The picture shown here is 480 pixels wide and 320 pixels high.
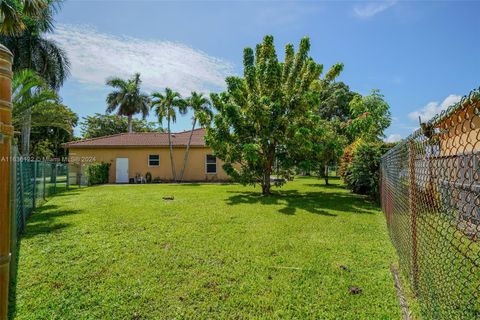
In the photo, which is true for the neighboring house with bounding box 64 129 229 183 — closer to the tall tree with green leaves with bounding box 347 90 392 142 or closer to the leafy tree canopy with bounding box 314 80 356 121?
the tall tree with green leaves with bounding box 347 90 392 142

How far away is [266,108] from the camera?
1245cm

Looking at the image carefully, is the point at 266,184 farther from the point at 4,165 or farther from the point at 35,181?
the point at 4,165

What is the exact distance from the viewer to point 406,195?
13.2 feet

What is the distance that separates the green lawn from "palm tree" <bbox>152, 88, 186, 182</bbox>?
50.3 feet

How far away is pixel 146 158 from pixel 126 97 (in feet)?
49.6

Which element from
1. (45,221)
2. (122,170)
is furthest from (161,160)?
(45,221)

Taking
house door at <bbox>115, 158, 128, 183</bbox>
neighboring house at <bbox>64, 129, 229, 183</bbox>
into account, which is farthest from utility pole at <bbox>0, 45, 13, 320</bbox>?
house door at <bbox>115, 158, 128, 183</bbox>

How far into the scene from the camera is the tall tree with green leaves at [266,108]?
12633mm

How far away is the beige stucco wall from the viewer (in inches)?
906

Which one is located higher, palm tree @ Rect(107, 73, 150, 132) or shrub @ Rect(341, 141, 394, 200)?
palm tree @ Rect(107, 73, 150, 132)

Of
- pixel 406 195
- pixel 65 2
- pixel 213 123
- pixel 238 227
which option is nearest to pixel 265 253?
pixel 238 227

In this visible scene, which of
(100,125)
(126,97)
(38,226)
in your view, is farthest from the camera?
(100,125)

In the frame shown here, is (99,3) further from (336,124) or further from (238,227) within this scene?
(336,124)

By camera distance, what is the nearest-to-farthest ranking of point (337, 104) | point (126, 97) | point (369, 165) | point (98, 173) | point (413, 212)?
point (413, 212) < point (369, 165) < point (98, 173) < point (126, 97) < point (337, 104)
